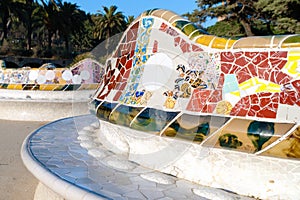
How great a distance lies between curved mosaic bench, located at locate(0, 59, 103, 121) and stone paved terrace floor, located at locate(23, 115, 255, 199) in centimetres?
426

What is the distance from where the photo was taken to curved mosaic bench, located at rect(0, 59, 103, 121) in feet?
25.8

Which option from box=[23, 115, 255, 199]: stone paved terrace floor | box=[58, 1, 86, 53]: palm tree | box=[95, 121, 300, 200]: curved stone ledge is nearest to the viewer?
box=[95, 121, 300, 200]: curved stone ledge

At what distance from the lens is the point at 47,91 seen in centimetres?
884

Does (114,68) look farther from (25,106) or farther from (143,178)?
(25,106)

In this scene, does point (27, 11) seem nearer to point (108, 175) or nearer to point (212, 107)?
point (108, 175)

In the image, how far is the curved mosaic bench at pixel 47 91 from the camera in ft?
25.8

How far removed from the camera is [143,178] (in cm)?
248

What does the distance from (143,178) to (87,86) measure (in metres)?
7.33

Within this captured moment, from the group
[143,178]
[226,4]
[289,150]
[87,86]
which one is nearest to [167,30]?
[143,178]

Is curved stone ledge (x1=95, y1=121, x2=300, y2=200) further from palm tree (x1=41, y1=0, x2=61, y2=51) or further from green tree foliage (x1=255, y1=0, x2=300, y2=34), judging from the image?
palm tree (x1=41, y1=0, x2=61, y2=51)

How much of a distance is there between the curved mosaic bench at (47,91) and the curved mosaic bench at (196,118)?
485cm

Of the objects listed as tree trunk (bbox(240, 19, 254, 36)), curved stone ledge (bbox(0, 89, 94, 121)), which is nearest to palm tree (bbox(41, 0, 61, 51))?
tree trunk (bbox(240, 19, 254, 36))

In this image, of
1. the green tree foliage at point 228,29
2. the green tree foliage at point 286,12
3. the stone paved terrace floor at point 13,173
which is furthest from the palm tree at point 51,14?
the stone paved terrace floor at point 13,173

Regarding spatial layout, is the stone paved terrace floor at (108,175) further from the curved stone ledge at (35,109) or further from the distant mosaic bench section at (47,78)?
the distant mosaic bench section at (47,78)
